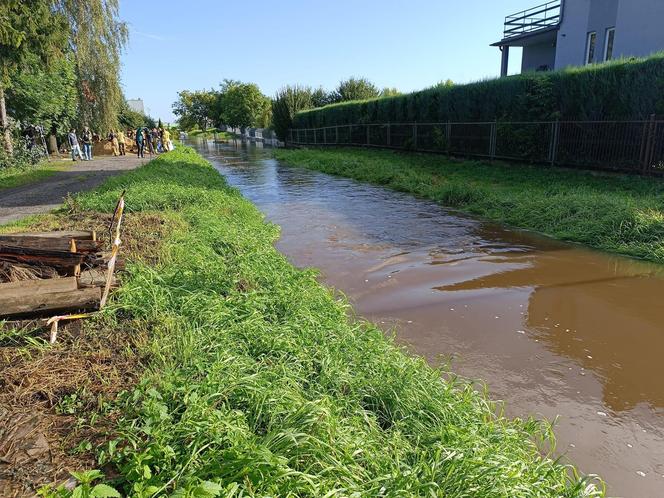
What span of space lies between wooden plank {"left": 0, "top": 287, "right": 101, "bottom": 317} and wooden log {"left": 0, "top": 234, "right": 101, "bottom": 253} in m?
1.24

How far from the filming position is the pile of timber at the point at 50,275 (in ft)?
13.3

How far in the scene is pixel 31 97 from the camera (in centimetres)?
2259

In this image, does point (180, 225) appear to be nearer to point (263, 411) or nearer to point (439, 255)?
point (439, 255)

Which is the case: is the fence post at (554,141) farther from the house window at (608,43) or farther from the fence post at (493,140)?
the house window at (608,43)

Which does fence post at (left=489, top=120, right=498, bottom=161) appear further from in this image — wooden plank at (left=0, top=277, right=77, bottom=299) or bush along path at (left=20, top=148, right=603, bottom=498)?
wooden plank at (left=0, top=277, right=77, bottom=299)

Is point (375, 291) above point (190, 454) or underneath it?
underneath

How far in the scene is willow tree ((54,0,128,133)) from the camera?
22.6 m

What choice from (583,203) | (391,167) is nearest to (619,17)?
(391,167)

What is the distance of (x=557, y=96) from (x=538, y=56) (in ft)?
A: 48.7

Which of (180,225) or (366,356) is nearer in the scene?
(366,356)

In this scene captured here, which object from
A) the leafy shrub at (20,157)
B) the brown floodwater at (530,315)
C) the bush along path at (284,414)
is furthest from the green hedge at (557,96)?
the leafy shrub at (20,157)

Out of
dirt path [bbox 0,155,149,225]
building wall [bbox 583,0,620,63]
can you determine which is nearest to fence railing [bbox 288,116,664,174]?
building wall [bbox 583,0,620,63]

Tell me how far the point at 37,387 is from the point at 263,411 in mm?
1562

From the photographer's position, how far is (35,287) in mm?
4242
